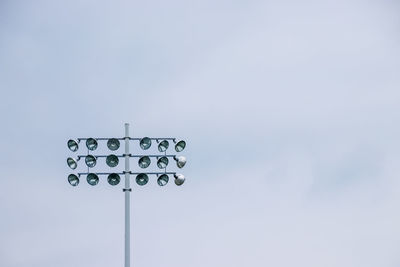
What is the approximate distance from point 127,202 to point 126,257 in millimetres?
1458

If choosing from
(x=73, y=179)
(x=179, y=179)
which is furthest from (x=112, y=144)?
(x=179, y=179)

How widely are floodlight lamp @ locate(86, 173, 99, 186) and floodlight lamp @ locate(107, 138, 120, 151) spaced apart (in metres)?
0.87

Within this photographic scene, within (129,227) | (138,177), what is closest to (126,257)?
(129,227)

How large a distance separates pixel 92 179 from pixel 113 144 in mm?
1093

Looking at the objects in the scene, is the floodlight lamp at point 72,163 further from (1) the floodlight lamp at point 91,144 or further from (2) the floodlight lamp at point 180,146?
(2) the floodlight lamp at point 180,146

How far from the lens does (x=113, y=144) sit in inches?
592

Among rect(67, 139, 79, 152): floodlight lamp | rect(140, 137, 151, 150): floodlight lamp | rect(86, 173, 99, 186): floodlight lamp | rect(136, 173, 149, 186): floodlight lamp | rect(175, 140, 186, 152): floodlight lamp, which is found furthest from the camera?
rect(175, 140, 186, 152): floodlight lamp

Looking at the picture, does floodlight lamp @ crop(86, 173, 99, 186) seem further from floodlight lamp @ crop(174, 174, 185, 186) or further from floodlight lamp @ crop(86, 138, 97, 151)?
floodlight lamp @ crop(174, 174, 185, 186)

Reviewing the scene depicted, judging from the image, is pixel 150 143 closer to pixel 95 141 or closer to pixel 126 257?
pixel 95 141

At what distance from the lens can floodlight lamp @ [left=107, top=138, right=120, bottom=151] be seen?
15.0 m

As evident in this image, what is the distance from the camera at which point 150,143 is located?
15172 millimetres

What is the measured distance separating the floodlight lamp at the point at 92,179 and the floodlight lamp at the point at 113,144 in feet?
2.86

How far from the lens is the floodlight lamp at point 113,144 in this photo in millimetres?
15008

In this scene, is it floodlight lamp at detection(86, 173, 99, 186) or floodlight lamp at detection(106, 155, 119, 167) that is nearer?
floodlight lamp at detection(86, 173, 99, 186)
